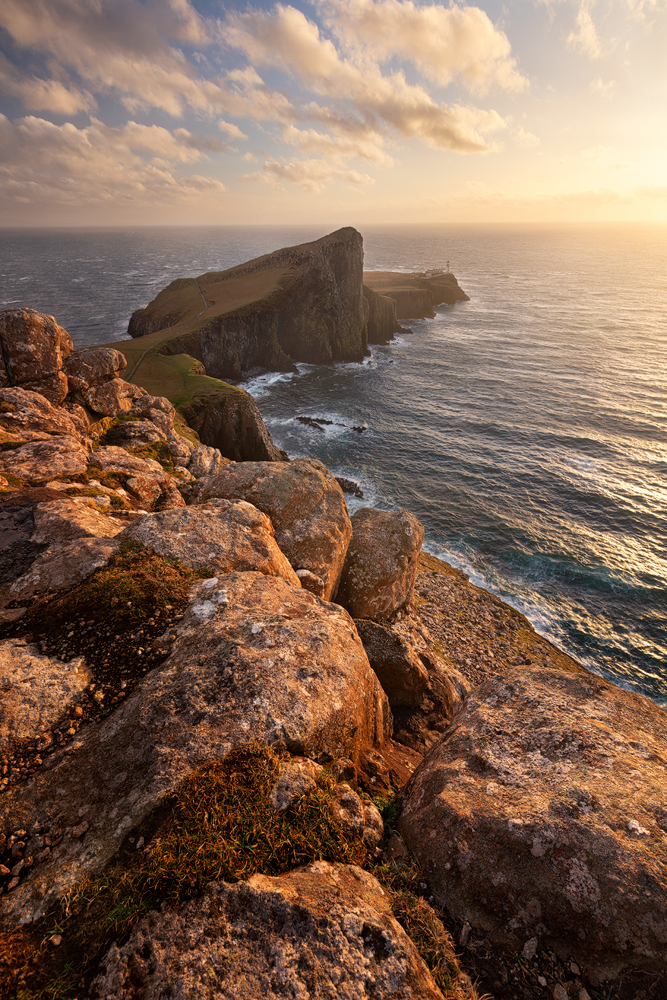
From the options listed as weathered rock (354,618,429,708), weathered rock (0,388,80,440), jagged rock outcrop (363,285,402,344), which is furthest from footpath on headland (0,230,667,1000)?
jagged rock outcrop (363,285,402,344)

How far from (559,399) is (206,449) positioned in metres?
58.9

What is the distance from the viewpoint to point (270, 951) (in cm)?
491

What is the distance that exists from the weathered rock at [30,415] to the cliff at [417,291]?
10906cm

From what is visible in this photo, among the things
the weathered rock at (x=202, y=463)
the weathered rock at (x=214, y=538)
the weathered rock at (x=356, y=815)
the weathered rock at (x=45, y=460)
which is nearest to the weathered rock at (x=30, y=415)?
the weathered rock at (x=45, y=460)

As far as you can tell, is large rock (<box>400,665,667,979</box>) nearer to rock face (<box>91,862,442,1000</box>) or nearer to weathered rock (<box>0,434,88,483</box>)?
rock face (<box>91,862,442,1000</box>)

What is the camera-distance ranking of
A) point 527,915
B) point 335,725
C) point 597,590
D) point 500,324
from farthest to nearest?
point 500,324
point 597,590
point 335,725
point 527,915

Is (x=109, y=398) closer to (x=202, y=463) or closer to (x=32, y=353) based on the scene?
(x=32, y=353)

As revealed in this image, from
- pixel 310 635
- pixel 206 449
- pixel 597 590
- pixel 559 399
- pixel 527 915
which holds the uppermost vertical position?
pixel 310 635

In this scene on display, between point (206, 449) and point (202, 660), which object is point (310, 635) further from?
point (206, 449)

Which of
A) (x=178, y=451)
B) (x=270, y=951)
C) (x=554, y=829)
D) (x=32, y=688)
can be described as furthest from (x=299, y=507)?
(x=270, y=951)

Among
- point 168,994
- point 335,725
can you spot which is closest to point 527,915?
point 335,725

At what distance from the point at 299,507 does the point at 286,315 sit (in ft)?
269

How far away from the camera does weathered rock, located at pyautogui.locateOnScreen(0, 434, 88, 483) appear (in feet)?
53.8

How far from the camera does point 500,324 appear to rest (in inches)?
4321
